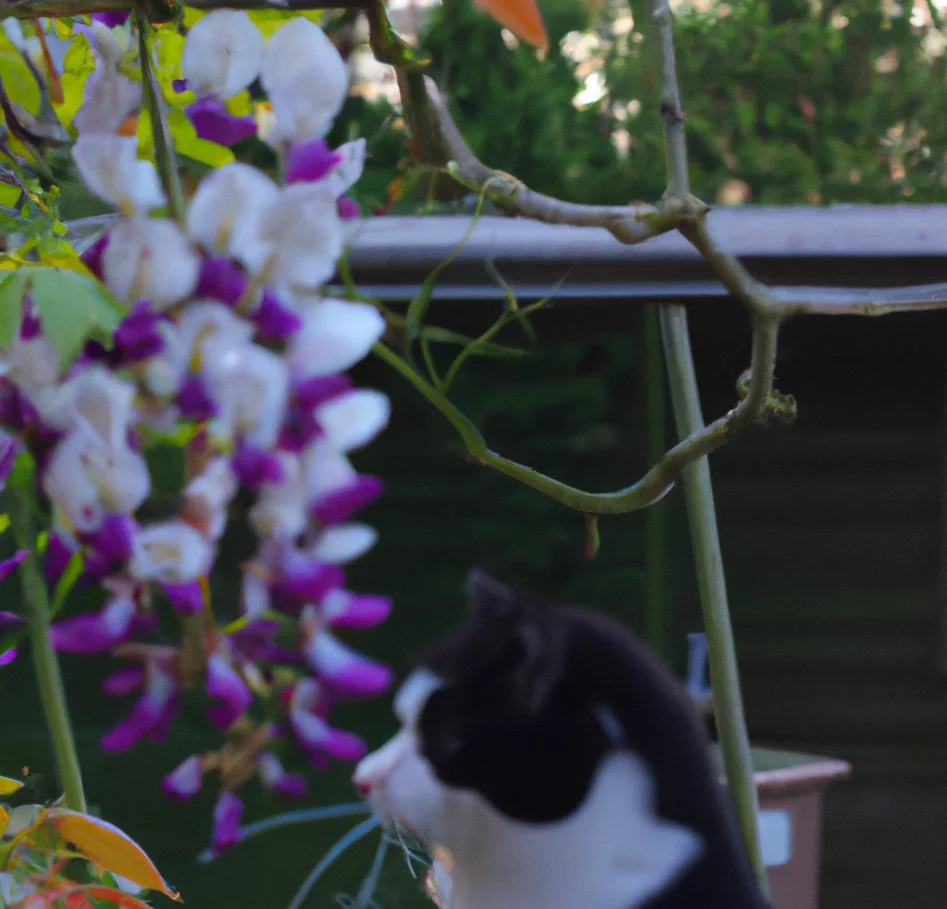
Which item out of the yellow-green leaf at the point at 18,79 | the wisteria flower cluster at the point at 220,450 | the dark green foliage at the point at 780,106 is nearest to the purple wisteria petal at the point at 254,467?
the wisteria flower cluster at the point at 220,450

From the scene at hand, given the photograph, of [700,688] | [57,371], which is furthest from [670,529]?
[57,371]

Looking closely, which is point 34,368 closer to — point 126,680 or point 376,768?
point 126,680

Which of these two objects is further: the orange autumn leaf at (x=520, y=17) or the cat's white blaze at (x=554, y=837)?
the cat's white blaze at (x=554, y=837)

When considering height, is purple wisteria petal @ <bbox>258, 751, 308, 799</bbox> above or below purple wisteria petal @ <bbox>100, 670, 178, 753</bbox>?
below

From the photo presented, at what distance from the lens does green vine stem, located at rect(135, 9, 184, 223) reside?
0.40 m

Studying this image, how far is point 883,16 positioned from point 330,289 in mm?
2653

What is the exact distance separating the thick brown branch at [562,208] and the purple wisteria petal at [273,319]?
242 millimetres

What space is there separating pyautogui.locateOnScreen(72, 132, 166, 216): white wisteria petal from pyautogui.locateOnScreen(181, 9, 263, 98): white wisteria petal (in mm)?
64

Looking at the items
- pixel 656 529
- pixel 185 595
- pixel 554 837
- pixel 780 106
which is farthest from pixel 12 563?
pixel 780 106

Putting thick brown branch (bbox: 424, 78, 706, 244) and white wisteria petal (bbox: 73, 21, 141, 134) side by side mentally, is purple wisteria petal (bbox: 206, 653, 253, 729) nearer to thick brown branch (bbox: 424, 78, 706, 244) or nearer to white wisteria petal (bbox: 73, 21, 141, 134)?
white wisteria petal (bbox: 73, 21, 141, 134)

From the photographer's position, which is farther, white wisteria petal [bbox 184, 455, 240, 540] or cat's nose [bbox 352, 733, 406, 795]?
cat's nose [bbox 352, 733, 406, 795]

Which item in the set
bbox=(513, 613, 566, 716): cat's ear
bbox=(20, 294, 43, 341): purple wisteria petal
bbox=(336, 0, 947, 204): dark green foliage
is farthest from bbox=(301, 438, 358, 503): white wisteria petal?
bbox=(336, 0, 947, 204): dark green foliage

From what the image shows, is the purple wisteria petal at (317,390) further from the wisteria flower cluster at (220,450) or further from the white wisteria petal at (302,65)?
the white wisteria petal at (302,65)

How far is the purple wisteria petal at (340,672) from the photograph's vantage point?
14.2 inches
